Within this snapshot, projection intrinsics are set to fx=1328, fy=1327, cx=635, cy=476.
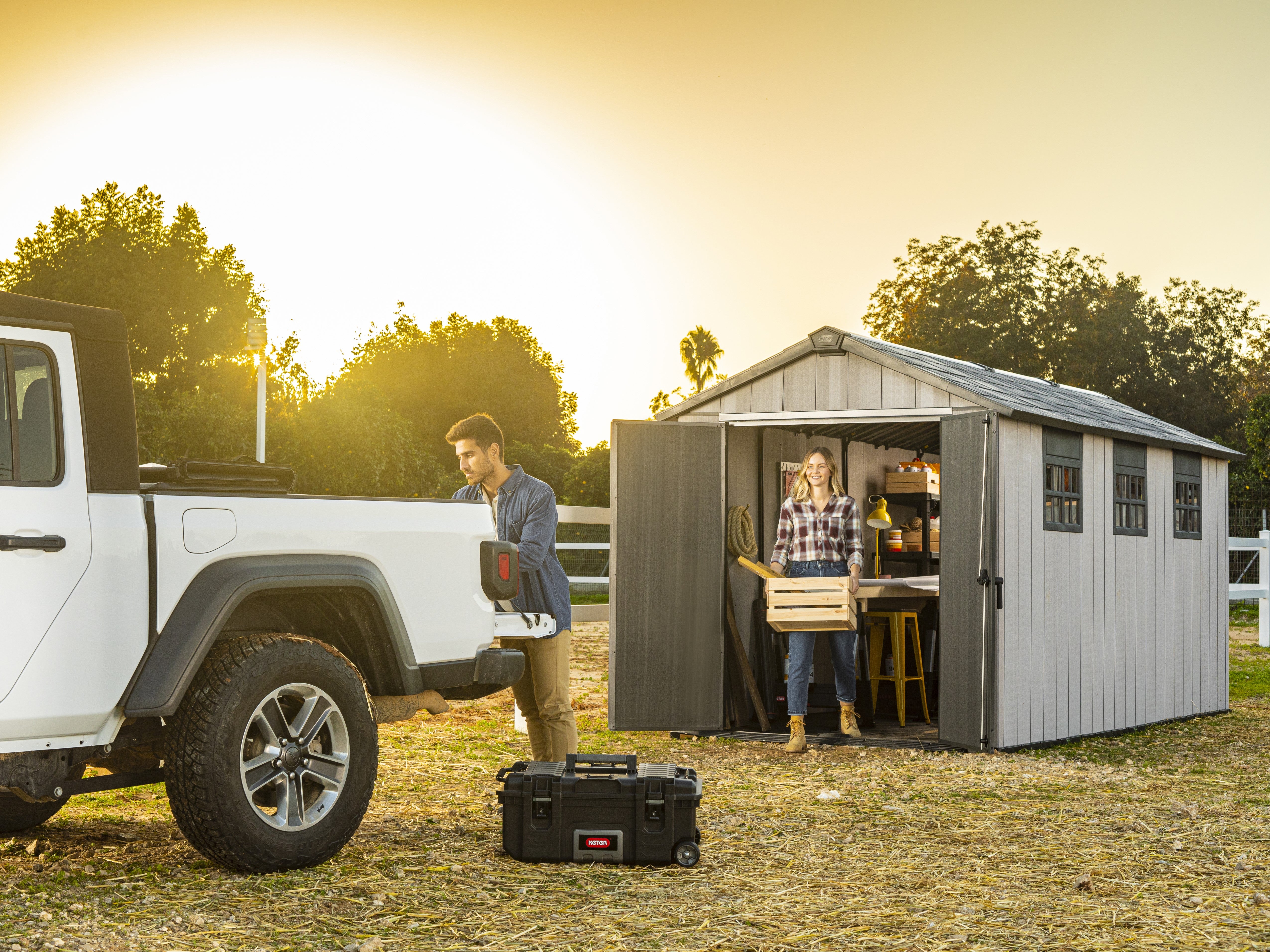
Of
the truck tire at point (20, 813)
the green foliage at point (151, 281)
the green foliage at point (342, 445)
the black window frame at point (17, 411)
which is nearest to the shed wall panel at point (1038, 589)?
the truck tire at point (20, 813)

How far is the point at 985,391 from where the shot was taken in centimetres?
902

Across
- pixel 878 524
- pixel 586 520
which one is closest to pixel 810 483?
pixel 586 520

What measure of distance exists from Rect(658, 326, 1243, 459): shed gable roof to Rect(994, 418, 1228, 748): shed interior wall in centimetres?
15

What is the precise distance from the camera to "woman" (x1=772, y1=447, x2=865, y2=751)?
8906 millimetres

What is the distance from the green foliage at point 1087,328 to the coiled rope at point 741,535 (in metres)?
25.0

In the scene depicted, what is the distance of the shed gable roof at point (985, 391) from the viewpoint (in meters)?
9.00

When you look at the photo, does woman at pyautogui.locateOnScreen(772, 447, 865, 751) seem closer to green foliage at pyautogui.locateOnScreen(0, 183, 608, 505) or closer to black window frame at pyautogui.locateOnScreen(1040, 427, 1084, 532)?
black window frame at pyautogui.locateOnScreen(1040, 427, 1084, 532)


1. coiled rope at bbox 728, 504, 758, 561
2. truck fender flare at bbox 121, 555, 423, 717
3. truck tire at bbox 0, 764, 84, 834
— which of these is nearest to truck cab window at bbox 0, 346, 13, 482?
truck fender flare at bbox 121, 555, 423, 717

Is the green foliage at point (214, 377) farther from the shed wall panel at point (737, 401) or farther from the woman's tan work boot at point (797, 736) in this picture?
the woman's tan work boot at point (797, 736)

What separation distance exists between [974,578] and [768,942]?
16.0 ft

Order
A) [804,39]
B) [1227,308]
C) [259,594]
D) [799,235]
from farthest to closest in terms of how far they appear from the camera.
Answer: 1. [1227,308]
2. [799,235]
3. [804,39]
4. [259,594]

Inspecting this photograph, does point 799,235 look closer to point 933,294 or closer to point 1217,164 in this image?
point 1217,164

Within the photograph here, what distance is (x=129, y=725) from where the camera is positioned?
4.64m

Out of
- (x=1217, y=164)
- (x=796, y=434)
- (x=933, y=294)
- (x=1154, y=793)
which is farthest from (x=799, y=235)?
(x=933, y=294)
